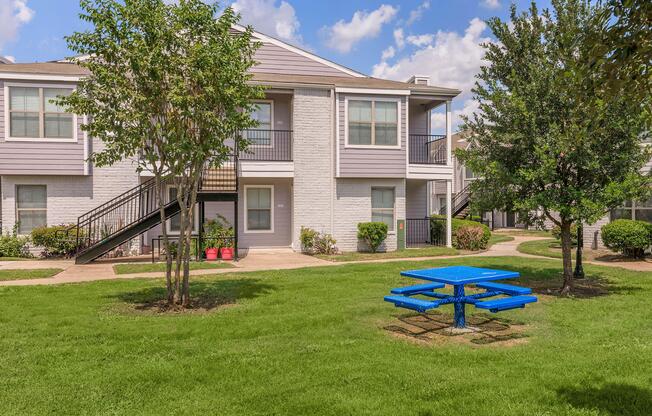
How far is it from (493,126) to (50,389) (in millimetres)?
9424

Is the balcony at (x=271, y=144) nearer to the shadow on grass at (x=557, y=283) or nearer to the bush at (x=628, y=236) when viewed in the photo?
the shadow on grass at (x=557, y=283)

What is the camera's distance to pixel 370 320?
27.2 ft

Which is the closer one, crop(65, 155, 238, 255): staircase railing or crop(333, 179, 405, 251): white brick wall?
crop(65, 155, 238, 255): staircase railing

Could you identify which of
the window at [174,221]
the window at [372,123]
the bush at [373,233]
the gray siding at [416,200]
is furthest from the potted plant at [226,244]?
the gray siding at [416,200]

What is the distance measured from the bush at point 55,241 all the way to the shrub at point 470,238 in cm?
1367

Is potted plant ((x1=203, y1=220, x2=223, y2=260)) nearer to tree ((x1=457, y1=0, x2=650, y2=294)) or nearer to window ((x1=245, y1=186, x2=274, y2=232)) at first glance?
window ((x1=245, y1=186, x2=274, y2=232))

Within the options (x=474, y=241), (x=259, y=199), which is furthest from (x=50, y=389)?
(x=474, y=241)

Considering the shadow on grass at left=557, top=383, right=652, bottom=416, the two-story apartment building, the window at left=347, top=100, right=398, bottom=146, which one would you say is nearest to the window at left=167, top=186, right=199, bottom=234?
A: the two-story apartment building

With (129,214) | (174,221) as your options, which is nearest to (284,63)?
(174,221)

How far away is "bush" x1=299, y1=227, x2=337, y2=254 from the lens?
19.1m

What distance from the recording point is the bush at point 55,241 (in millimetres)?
16703

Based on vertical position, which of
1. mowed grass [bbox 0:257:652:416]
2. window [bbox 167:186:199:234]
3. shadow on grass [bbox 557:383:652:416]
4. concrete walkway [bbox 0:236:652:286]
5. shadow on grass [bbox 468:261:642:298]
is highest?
window [bbox 167:186:199:234]

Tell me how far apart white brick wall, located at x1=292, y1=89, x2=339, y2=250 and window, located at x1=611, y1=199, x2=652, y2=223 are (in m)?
10.2

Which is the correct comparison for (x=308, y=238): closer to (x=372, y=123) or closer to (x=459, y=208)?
(x=372, y=123)
